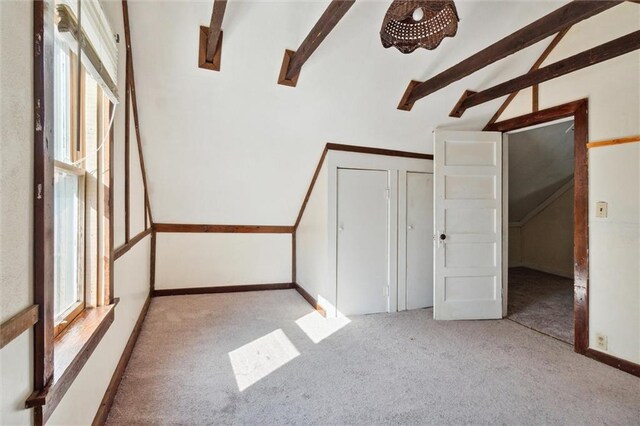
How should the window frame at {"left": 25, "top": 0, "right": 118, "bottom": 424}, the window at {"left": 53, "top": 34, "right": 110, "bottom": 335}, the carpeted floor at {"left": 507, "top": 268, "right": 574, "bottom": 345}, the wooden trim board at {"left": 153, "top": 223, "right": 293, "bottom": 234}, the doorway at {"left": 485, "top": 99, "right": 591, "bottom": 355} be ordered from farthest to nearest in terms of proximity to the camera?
the wooden trim board at {"left": 153, "top": 223, "right": 293, "bottom": 234} → the carpeted floor at {"left": 507, "top": 268, "right": 574, "bottom": 345} → the doorway at {"left": 485, "top": 99, "right": 591, "bottom": 355} → the window at {"left": 53, "top": 34, "right": 110, "bottom": 335} → the window frame at {"left": 25, "top": 0, "right": 118, "bottom": 424}

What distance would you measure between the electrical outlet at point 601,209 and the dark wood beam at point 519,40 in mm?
1326

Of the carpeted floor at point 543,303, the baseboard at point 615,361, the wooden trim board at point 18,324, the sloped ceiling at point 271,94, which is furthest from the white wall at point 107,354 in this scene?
the carpeted floor at point 543,303

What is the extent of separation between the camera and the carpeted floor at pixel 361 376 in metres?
1.70

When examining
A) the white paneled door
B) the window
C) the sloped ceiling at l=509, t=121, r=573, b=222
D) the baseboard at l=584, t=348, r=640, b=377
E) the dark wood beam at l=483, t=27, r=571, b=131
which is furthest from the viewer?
the sloped ceiling at l=509, t=121, r=573, b=222

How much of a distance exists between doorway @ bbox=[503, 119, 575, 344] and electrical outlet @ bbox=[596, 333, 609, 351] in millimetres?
332

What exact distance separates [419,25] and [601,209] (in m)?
2.10

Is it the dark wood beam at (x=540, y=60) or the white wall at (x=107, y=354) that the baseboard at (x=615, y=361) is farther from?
the white wall at (x=107, y=354)

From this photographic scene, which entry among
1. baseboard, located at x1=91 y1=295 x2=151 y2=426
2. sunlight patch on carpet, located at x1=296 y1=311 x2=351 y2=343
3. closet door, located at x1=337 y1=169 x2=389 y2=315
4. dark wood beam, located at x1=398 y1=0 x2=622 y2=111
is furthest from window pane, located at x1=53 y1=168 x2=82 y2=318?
dark wood beam, located at x1=398 y1=0 x2=622 y2=111

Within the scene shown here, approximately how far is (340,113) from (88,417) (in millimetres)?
2762

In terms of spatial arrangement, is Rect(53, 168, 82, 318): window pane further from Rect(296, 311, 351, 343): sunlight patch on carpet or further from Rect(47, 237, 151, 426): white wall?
Rect(296, 311, 351, 343): sunlight patch on carpet

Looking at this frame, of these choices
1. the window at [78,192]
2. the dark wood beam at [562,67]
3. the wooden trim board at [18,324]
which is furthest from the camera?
the dark wood beam at [562,67]

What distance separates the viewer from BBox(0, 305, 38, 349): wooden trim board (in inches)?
28.2

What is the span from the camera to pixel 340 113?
9.55 feet

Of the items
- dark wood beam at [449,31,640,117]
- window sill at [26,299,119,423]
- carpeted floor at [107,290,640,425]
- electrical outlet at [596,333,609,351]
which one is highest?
dark wood beam at [449,31,640,117]
